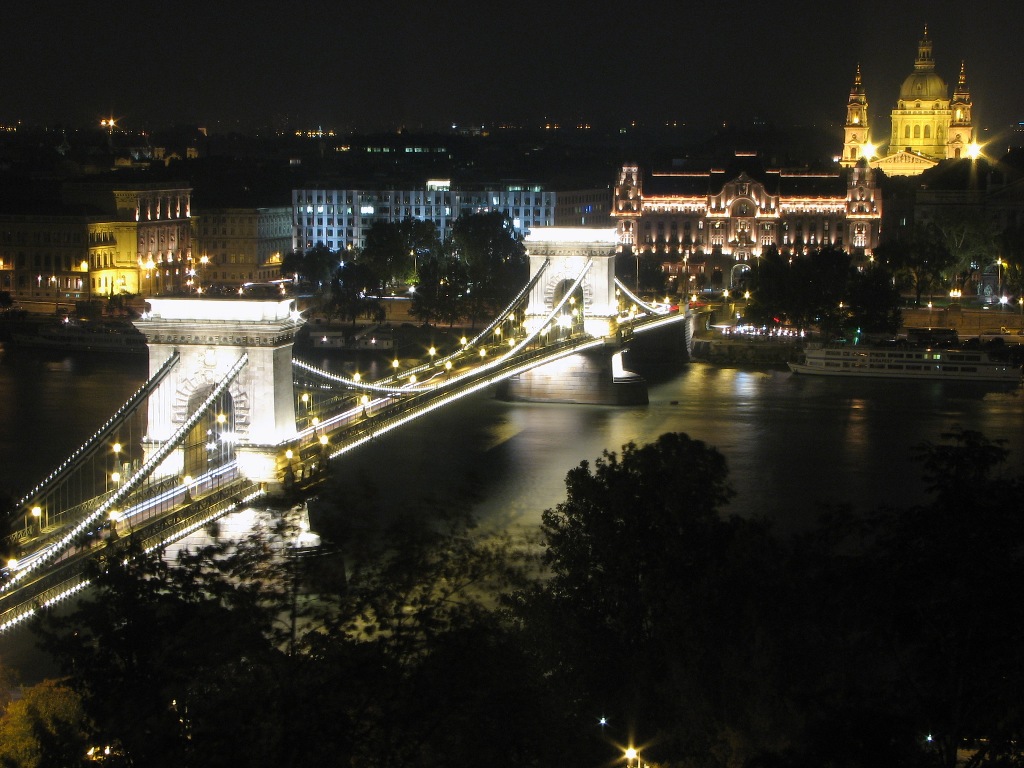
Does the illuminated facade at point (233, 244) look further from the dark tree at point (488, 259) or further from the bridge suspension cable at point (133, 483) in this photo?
the bridge suspension cable at point (133, 483)

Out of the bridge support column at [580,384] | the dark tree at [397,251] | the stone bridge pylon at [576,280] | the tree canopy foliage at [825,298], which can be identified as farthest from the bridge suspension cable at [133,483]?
the dark tree at [397,251]

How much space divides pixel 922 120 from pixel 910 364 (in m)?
20.0

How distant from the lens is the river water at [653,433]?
11703 mm

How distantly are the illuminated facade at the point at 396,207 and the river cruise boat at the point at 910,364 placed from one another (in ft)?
40.9

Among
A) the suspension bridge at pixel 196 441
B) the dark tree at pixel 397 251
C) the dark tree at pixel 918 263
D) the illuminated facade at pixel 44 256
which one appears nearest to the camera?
the suspension bridge at pixel 196 441

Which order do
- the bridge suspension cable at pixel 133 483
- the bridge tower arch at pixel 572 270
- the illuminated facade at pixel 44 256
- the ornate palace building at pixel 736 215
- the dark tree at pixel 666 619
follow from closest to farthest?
1. the dark tree at pixel 666 619
2. the bridge suspension cable at pixel 133 483
3. the bridge tower arch at pixel 572 270
4. the illuminated facade at pixel 44 256
5. the ornate palace building at pixel 736 215

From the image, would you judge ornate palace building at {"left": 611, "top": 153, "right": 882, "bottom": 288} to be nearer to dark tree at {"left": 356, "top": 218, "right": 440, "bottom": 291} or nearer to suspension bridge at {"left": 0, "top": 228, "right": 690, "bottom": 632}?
dark tree at {"left": 356, "top": 218, "right": 440, "bottom": 291}

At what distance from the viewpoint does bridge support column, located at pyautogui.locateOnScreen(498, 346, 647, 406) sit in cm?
1684

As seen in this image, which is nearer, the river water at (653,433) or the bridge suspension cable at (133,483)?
the bridge suspension cable at (133,483)

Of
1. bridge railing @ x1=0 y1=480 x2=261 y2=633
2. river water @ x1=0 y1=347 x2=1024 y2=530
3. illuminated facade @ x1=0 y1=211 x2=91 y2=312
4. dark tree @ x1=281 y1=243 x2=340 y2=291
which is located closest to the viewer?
bridge railing @ x1=0 y1=480 x2=261 y2=633

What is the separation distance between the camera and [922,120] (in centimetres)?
3872

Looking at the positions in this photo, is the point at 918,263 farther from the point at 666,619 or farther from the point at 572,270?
the point at 666,619

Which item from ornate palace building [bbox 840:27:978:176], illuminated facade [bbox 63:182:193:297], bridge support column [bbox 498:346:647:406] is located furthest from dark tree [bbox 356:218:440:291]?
ornate palace building [bbox 840:27:978:176]

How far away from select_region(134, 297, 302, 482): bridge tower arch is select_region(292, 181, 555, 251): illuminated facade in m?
23.4
